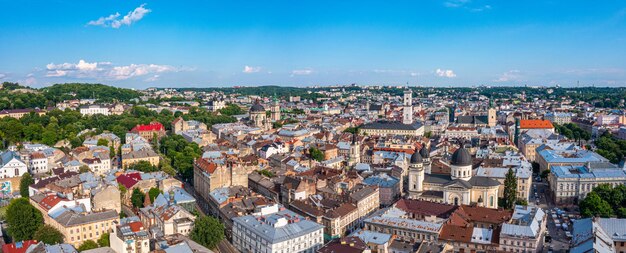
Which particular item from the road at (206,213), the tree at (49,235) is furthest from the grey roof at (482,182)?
the tree at (49,235)

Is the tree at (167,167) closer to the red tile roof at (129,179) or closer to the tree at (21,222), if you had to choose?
the red tile roof at (129,179)

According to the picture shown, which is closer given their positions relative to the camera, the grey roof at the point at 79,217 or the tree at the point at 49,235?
the tree at the point at 49,235

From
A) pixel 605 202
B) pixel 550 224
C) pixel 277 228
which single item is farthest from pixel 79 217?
pixel 605 202

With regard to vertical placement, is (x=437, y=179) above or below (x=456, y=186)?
above

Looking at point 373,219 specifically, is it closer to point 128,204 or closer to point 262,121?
point 128,204

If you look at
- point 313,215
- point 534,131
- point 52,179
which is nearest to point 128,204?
point 52,179

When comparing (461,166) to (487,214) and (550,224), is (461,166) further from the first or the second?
(550,224)

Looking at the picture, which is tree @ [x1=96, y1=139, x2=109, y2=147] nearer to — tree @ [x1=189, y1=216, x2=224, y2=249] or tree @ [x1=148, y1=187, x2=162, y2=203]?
tree @ [x1=148, y1=187, x2=162, y2=203]
